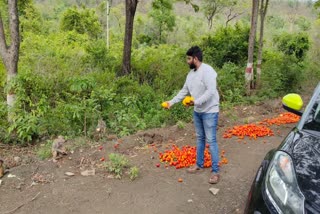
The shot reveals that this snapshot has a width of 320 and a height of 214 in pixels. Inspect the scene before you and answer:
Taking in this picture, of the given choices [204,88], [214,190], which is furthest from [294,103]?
[214,190]

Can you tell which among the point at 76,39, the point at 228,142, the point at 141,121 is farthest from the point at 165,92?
the point at 76,39

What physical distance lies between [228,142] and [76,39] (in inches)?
989

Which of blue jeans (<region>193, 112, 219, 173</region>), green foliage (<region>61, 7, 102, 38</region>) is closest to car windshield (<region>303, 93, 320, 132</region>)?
blue jeans (<region>193, 112, 219, 173</region>)

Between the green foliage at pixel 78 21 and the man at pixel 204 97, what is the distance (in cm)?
3201

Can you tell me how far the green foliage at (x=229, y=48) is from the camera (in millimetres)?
14383

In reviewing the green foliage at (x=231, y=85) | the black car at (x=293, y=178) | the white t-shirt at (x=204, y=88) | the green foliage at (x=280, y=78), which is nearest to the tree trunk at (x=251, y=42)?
the green foliage at (x=231, y=85)

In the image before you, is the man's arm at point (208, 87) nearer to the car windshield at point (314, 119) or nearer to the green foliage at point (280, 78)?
the car windshield at point (314, 119)

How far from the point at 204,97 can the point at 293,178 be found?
191cm

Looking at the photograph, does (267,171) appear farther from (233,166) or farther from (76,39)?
(76,39)

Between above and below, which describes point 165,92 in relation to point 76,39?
below

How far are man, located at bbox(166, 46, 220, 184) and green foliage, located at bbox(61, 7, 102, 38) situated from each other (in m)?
32.0

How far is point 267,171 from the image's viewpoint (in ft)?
7.95

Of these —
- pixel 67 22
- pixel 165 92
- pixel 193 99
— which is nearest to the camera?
pixel 193 99

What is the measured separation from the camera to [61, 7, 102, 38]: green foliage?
3381 cm
